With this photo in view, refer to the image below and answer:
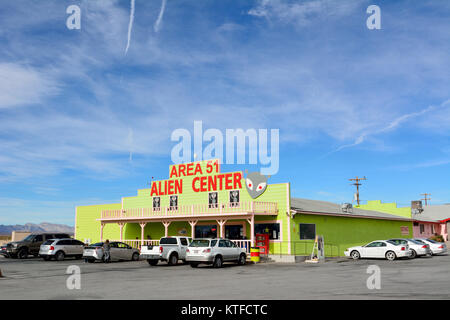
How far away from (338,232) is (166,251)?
15.0 metres

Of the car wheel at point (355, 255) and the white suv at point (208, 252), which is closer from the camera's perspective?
the white suv at point (208, 252)

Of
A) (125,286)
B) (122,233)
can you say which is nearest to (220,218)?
(122,233)

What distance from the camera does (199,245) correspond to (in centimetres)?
2344

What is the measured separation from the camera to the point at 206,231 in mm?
35281

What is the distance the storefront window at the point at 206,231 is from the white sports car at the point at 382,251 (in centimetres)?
998

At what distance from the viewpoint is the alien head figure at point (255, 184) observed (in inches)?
1261

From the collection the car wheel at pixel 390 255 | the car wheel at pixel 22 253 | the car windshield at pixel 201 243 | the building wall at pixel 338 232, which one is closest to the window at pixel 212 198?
the building wall at pixel 338 232

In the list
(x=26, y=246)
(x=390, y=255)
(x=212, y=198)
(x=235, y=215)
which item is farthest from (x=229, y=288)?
(x=26, y=246)

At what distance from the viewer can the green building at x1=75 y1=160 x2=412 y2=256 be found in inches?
1200

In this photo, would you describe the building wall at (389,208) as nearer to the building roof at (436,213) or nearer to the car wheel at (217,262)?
the building roof at (436,213)

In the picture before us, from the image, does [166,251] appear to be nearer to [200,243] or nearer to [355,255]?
[200,243]

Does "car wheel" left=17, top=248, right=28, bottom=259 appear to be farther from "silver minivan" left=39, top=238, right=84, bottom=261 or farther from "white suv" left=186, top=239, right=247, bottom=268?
"white suv" left=186, top=239, right=247, bottom=268
